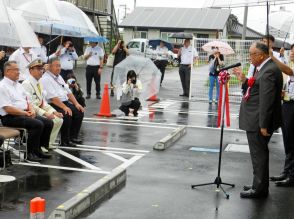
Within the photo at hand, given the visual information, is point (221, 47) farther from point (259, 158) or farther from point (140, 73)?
point (259, 158)

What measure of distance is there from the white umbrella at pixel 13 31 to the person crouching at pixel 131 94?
4696 millimetres

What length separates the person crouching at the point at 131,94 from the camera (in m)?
14.0

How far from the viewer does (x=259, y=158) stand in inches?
278

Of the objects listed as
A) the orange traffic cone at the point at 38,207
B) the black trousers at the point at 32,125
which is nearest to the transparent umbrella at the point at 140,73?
the black trousers at the point at 32,125

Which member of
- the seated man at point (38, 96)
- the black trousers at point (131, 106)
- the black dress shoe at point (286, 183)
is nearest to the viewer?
the black dress shoe at point (286, 183)

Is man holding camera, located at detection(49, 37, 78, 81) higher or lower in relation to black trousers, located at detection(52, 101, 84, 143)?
higher

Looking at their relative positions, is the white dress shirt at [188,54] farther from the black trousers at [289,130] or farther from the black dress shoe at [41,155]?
the black trousers at [289,130]

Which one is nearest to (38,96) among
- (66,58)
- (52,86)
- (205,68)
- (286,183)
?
(52,86)

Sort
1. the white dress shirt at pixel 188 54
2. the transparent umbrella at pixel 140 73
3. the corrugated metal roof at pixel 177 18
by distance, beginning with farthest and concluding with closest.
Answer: the corrugated metal roof at pixel 177 18 → the white dress shirt at pixel 188 54 → the transparent umbrella at pixel 140 73

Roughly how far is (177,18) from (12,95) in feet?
170

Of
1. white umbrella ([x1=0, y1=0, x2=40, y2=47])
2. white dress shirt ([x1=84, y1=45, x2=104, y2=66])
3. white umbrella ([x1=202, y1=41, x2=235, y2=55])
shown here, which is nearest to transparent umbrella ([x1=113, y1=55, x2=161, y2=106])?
white dress shirt ([x1=84, y1=45, x2=104, y2=66])

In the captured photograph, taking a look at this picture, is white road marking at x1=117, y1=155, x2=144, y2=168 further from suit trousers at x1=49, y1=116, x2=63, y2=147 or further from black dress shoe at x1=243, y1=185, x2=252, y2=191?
black dress shoe at x1=243, y1=185, x2=252, y2=191

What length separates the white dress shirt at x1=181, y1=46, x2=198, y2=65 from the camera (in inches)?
754

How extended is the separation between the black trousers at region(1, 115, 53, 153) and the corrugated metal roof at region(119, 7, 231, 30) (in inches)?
1841
